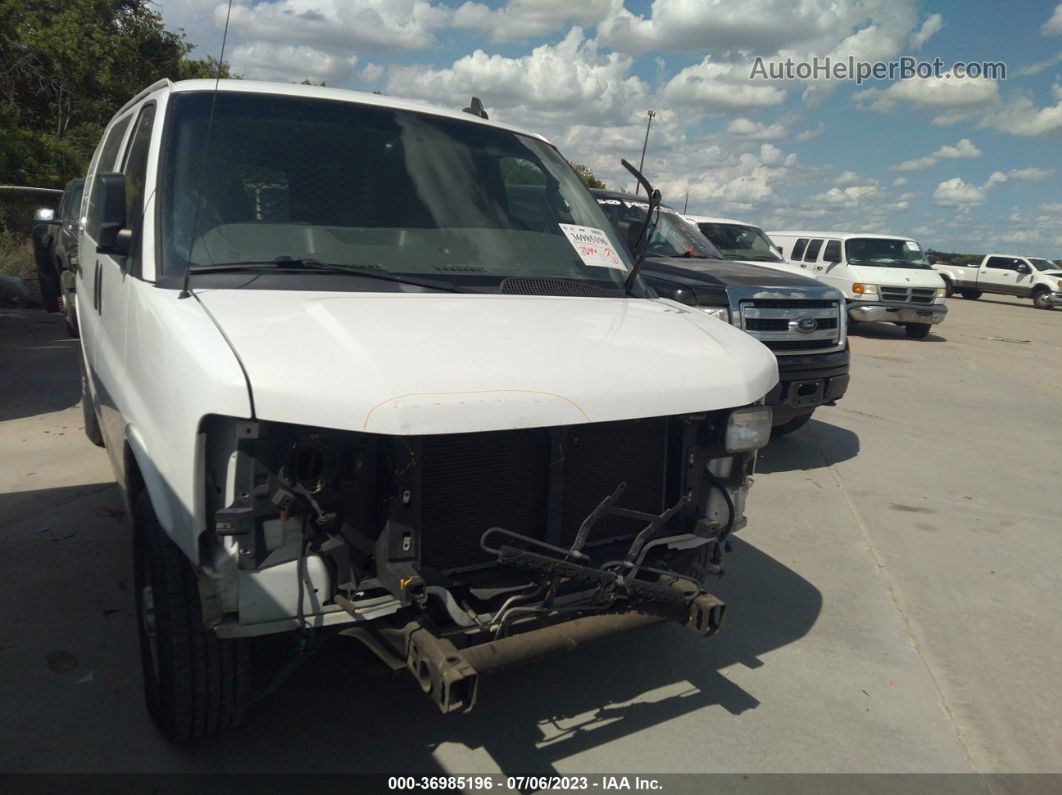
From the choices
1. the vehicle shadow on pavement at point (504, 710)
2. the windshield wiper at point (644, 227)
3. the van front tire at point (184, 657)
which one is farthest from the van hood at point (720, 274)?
the van front tire at point (184, 657)

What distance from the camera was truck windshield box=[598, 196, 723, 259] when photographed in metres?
8.34

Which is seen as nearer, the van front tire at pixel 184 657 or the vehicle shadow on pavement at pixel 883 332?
the van front tire at pixel 184 657

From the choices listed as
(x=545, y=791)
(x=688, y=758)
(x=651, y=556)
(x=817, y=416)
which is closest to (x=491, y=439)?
(x=651, y=556)

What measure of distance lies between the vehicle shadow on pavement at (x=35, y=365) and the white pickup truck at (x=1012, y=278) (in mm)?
27412

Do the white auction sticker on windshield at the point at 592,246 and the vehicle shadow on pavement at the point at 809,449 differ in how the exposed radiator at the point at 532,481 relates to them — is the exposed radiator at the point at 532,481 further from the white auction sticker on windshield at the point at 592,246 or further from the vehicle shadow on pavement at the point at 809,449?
the vehicle shadow on pavement at the point at 809,449

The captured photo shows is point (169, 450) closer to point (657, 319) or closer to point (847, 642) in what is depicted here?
point (657, 319)

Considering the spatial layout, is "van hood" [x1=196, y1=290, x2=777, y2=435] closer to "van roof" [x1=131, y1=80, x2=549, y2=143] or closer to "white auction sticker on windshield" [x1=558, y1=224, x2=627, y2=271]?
"white auction sticker on windshield" [x1=558, y1=224, x2=627, y2=271]

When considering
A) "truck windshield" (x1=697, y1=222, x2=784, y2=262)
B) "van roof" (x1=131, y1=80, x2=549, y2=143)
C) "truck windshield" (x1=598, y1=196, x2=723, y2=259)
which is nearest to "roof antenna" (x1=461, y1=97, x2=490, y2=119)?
"van roof" (x1=131, y1=80, x2=549, y2=143)

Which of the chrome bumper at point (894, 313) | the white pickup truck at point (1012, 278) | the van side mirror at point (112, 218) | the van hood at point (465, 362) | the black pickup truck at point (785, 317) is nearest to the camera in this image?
the van hood at point (465, 362)

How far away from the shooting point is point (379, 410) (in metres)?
2.30

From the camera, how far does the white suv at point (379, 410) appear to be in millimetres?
2400

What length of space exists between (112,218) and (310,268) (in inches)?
31.5

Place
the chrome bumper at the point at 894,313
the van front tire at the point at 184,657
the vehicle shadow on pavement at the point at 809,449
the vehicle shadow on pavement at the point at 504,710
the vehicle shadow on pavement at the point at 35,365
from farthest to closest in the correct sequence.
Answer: the chrome bumper at the point at 894,313
the vehicle shadow on pavement at the point at 35,365
the vehicle shadow on pavement at the point at 809,449
the vehicle shadow on pavement at the point at 504,710
the van front tire at the point at 184,657

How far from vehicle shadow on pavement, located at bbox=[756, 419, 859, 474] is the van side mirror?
4.94 meters
